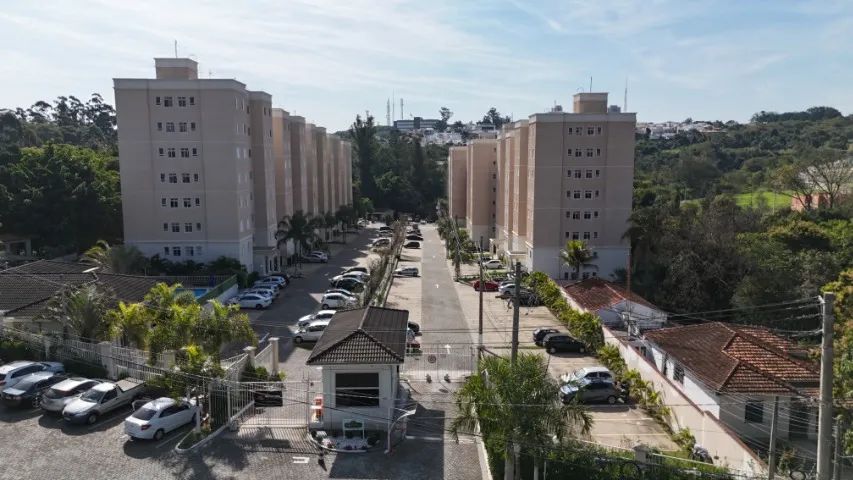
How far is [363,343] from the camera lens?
2155 cm

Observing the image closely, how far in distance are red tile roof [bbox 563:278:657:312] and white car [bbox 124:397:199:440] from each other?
847 inches

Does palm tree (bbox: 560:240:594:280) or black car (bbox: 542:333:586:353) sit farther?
palm tree (bbox: 560:240:594:280)

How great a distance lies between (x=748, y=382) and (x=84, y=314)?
2498 centimetres

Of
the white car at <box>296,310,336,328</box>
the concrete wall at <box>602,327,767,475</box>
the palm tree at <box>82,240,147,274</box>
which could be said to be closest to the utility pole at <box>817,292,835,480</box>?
the concrete wall at <box>602,327,767,475</box>

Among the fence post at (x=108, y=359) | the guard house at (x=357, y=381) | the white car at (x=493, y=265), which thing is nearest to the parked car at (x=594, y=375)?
the guard house at (x=357, y=381)

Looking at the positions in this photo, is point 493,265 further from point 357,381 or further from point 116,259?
point 357,381

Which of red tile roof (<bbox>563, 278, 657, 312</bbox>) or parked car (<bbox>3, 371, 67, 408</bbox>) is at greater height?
red tile roof (<bbox>563, 278, 657, 312</bbox>)

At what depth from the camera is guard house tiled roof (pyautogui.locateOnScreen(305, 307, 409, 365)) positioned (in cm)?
2078

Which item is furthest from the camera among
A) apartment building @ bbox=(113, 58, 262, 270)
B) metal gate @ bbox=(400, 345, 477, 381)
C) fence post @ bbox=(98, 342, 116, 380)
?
apartment building @ bbox=(113, 58, 262, 270)

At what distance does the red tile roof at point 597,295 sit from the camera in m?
34.4

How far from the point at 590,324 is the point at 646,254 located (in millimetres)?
17148

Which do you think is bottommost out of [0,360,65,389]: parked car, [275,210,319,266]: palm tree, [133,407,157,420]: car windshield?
[133,407,157,420]: car windshield

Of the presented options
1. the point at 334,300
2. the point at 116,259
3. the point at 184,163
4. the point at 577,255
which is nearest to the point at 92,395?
the point at 334,300

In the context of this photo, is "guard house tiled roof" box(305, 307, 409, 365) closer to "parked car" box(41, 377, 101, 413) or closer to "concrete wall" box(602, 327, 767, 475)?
"parked car" box(41, 377, 101, 413)
